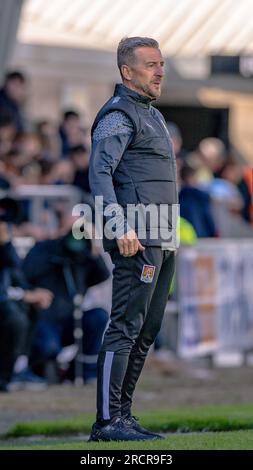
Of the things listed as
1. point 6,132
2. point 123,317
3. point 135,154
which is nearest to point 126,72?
point 135,154

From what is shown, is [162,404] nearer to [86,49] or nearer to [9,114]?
[9,114]

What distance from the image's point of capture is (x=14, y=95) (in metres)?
16.3

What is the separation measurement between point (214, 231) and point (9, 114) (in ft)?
8.64

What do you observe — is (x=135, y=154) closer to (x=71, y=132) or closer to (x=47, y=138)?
(x=47, y=138)

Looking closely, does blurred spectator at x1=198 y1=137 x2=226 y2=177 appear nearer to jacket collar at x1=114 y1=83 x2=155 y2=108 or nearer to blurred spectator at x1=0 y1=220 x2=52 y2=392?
blurred spectator at x1=0 y1=220 x2=52 y2=392

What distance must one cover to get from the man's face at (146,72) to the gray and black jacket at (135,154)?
0.04 m

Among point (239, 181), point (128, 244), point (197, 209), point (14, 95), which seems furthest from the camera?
point (239, 181)

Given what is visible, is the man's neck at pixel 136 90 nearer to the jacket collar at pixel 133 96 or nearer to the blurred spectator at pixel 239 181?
the jacket collar at pixel 133 96

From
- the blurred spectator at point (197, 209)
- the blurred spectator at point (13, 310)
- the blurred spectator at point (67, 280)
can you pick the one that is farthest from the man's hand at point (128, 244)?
the blurred spectator at point (197, 209)

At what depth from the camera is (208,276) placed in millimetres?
15156

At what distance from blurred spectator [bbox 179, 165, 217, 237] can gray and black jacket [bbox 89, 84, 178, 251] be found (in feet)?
26.9

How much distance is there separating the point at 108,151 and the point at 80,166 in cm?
823

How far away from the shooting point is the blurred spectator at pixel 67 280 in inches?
535
